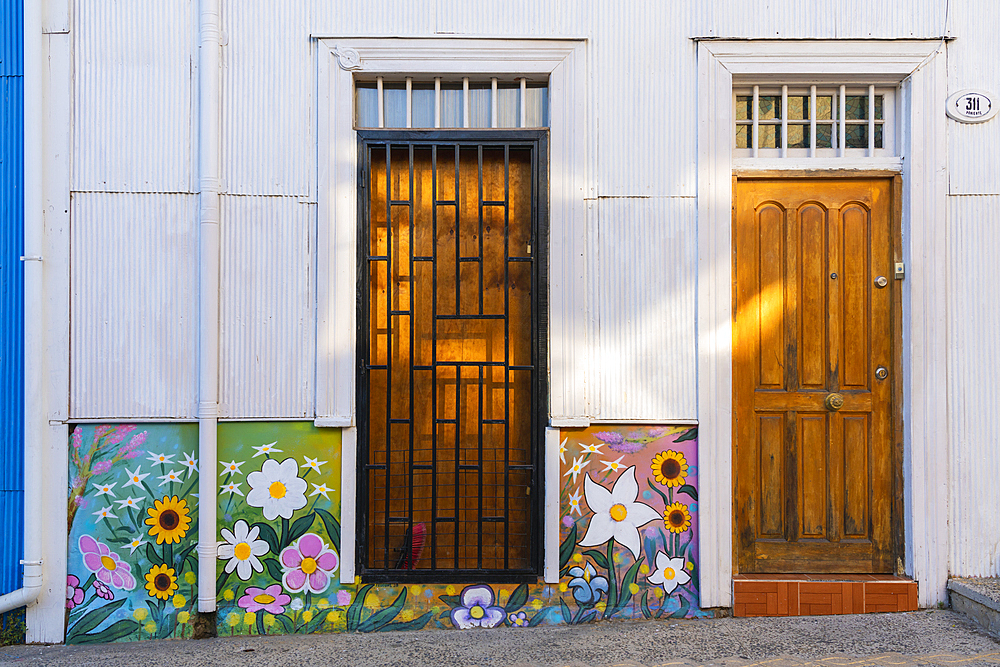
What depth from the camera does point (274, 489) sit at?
12.4 feet

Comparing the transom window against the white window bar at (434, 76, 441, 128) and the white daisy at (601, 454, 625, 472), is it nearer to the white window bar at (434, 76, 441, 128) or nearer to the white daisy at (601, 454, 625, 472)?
the white window bar at (434, 76, 441, 128)

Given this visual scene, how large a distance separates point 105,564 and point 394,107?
3.12m

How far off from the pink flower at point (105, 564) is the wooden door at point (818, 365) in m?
3.57

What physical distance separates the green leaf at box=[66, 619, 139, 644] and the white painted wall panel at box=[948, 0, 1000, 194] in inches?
210

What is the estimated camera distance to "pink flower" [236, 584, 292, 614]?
3.77 m

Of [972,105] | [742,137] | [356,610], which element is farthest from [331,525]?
[972,105]

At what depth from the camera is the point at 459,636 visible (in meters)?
3.71

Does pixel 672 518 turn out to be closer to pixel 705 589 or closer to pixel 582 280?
pixel 705 589

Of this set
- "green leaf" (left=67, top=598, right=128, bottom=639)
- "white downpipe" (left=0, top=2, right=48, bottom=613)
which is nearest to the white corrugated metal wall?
"white downpipe" (left=0, top=2, right=48, bottom=613)

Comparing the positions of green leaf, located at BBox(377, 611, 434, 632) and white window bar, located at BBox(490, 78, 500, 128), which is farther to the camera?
white window bar, located at BBox(490, 78, 500, 128)

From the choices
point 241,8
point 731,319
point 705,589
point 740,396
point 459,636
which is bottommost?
point 459,636

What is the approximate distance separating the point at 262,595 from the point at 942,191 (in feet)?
14.9

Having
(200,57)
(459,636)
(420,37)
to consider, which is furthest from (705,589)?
(200,57)

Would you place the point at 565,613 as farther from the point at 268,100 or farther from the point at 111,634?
the point at 268,100
